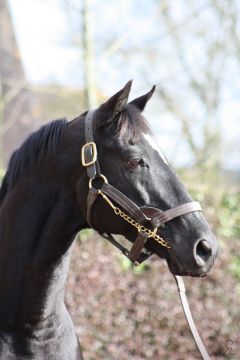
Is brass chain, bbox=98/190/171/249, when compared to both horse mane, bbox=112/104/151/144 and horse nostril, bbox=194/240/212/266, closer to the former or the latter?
horse nostril, bbox=194/240/212/266

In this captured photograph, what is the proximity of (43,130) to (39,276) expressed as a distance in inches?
30.5

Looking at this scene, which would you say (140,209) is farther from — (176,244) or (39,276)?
(39,276)

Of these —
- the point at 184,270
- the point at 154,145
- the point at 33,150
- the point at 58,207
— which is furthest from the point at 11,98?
the point at 184,270

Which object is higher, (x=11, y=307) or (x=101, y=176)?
(x=101, y=176)

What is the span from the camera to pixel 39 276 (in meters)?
3.19

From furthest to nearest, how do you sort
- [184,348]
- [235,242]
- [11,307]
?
[235,242], [184,348], [11,307]

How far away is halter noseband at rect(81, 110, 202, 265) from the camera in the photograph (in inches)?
118

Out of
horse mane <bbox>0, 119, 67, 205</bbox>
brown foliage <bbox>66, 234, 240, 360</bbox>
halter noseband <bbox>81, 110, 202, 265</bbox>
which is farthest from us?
brown foliage <bbox>66, 234, 240, 360</bbox>

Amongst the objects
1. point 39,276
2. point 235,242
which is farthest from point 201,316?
point 39,276

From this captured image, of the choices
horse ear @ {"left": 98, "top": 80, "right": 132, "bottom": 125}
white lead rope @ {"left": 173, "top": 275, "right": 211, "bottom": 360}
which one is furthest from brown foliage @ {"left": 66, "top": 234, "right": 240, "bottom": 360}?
horse ear @ {"left": 98, "top": 80, "right": 132, "bottom": 125}

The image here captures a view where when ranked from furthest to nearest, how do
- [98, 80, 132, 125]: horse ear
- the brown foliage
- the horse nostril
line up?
the brown foliage < [98, 80, 132, 125]: horse ear < the horse nostril

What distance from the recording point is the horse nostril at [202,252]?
2.89 metres

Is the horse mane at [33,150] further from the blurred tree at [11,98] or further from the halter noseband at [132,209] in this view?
the blurred tree at [11,98]

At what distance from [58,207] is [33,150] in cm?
35
